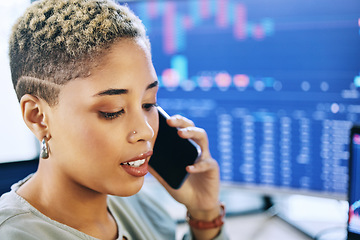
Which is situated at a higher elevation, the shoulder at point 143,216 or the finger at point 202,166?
the finger at point 202,166

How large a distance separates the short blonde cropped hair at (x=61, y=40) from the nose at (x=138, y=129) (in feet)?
0.31

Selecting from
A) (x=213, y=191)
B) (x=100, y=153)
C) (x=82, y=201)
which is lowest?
(x=213, y=191)

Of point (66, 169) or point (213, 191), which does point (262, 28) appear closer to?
point (213, 191)

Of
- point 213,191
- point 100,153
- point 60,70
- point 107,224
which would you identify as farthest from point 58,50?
point 213,191

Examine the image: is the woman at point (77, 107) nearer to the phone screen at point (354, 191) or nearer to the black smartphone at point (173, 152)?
the black smartphone at point (173, 152)

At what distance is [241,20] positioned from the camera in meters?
0.87

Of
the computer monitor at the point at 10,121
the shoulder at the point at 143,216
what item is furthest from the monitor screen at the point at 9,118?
the shoulder at the point at 143,216

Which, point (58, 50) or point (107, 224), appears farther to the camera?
point (107, 224)

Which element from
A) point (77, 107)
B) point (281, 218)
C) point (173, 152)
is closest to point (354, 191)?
point (281, 218)

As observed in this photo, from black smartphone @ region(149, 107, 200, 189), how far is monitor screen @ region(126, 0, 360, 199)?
0.72ft

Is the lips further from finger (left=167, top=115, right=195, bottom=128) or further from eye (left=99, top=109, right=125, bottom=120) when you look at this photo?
finger (left=167, top=115, right=195, bottom=128)

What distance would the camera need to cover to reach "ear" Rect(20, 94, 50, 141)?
0.50 m

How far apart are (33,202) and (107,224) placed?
6.1 inches

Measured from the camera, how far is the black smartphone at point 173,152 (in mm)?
725
